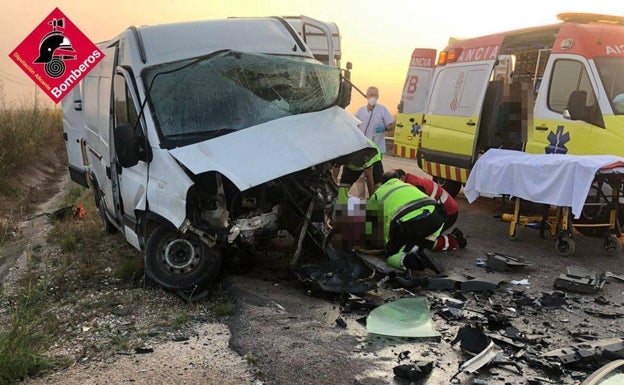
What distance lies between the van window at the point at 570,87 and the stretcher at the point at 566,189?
36.4 inches

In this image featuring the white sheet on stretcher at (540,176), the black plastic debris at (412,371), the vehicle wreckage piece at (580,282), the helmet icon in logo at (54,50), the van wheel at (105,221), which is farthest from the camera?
the helmet icon in logo at (54,50)

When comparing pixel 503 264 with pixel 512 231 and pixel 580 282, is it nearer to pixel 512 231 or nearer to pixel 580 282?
pixel 580 282

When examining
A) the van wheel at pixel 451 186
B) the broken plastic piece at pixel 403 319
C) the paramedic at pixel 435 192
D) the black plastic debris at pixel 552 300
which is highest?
the paramedic at pixel 435 192

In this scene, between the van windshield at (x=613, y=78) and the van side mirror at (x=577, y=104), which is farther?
the van side mirror at (x=577, y=104)

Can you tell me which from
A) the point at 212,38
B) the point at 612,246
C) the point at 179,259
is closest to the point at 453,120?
the point at 612,246

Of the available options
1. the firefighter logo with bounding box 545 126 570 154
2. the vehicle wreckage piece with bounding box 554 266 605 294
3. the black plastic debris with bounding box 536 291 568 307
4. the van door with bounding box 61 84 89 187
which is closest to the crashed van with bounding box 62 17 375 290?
the black plastic debris with bounding box 536 291 568 307

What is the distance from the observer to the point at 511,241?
679cm

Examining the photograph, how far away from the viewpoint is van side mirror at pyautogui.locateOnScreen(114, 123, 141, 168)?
461 cm

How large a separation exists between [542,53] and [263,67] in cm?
597

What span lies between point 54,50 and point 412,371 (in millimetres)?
7951

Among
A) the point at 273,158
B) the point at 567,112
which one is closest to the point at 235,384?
the point at 273,158

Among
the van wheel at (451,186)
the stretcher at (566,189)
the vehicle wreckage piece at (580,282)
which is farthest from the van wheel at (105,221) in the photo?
the van wheel at (451,186)

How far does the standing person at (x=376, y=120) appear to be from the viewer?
8859 mm

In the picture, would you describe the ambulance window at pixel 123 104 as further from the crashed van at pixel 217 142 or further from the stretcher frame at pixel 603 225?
the stretcher frame at pixel 603 225
